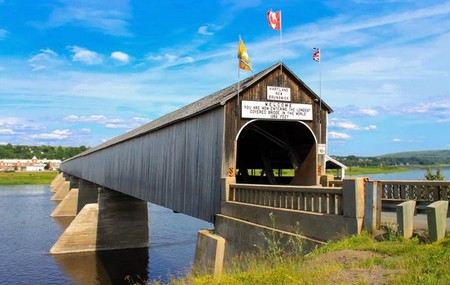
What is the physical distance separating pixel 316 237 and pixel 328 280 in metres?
3.09

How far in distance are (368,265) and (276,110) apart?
8.39m

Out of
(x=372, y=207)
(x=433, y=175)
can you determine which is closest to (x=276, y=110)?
(x=372, y=207)

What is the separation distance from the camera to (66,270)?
26.4 meters

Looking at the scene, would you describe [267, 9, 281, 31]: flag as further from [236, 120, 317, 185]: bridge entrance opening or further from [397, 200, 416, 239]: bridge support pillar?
[397, 200, 416, 239]: bridge support pillar

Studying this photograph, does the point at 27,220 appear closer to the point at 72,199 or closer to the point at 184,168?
the point at 72,199

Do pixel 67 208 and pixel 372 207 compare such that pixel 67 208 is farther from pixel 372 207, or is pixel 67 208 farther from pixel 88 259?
pixel 372 207

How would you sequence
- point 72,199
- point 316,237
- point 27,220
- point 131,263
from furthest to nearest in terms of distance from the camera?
point 72,199, point 27,220, point 131,263, point 316,237

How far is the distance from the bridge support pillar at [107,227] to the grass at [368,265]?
25537mm

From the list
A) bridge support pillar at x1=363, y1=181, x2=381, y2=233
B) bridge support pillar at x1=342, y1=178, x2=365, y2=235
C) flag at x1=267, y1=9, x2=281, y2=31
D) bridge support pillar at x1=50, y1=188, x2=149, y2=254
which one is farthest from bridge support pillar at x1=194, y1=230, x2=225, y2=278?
bridge support pillar at x1=50, y1=188, x2=149, y2=254

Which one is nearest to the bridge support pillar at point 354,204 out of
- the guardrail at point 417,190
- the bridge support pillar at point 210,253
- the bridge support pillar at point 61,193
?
the guardrail at point 417,190

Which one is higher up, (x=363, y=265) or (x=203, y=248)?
(x=363, y=265)

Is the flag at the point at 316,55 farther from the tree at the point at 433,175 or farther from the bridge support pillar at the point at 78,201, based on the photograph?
the bridge support pillar at the point at 78,201

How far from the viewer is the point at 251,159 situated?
76.4 feet

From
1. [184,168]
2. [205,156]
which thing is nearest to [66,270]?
[184,168]
